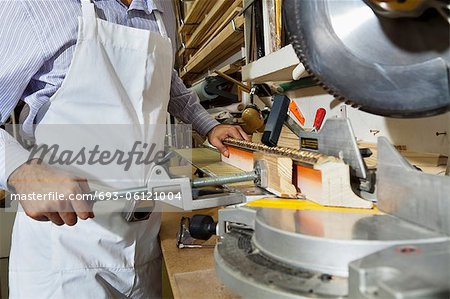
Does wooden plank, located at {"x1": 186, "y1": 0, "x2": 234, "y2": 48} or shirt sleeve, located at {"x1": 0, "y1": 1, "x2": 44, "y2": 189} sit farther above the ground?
wooden plank, located at {"x1": 186, "y1": 0, "x2": 234, "y2": 48}

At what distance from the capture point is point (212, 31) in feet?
8.53

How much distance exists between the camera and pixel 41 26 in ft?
3.05

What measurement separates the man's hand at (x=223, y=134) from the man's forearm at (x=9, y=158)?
2.28ft

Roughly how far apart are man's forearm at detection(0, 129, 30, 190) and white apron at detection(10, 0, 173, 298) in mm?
113

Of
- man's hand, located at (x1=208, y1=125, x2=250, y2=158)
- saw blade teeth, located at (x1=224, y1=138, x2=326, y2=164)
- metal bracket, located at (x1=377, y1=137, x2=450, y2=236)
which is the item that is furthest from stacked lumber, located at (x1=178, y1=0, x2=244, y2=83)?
metal bracket, located at (x1=377, y1=137, x2=450, y2=236)

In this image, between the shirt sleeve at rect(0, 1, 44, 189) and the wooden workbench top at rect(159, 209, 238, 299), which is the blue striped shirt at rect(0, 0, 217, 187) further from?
the wooden workbench top at rect(159, 209, 238, 299)

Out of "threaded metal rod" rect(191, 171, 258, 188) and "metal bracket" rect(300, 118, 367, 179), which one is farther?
"threaded metal rod" rect(191, 171, 258, 188)

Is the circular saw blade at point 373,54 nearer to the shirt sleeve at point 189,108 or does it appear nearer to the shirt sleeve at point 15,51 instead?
the shirt sleeve at point 15,51

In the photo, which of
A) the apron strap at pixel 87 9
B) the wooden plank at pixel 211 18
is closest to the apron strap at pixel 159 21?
the apron strap at pixel 87 9

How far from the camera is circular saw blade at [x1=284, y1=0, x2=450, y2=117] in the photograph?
562mm

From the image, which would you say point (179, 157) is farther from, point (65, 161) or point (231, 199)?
point (231, 199)

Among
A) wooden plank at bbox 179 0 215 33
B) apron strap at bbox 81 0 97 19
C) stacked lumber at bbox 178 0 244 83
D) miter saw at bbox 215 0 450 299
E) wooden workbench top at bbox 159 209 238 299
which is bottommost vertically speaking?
wooden workbench top at bbox 159 209 238 299

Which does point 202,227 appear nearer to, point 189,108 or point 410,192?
point 410,192

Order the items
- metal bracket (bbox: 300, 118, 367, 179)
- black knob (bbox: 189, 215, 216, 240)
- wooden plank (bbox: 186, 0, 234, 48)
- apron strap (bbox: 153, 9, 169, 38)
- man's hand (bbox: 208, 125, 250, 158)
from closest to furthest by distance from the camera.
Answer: metal bracket (bbox: 300, 118, 367, 179) → black knob (bbox: 189, 215, 216, 240) → apron strap (bbox: 153, 9, 169, 38) → man's hand (bbox: 208, 125, 250, 158) → wooden plank (bbox: 186, 0, 234, 48)
